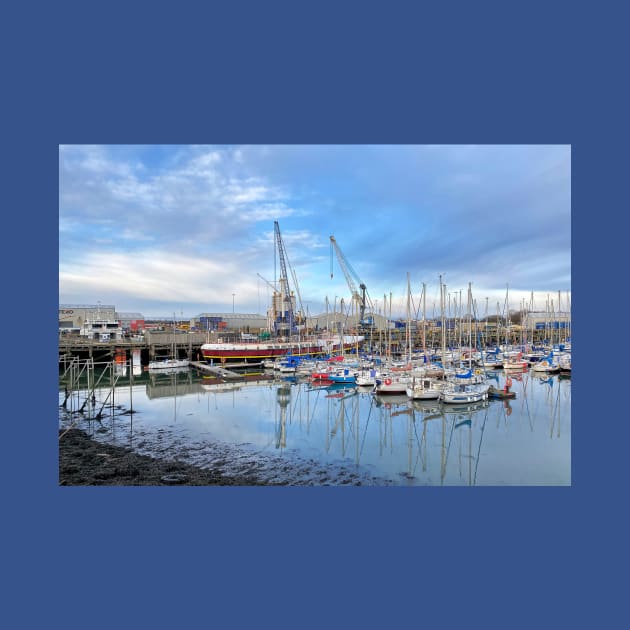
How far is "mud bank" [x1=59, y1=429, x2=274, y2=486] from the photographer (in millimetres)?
6320

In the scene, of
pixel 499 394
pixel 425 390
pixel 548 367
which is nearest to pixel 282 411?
pixel 425 390

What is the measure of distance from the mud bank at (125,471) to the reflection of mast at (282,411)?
2.20 metres

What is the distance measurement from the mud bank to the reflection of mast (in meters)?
2.20

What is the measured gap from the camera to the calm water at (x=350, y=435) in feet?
22.0

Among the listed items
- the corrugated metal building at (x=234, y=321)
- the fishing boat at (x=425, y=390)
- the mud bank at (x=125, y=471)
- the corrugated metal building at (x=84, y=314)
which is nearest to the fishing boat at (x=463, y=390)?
the fishing boat at (x=425, y=390)

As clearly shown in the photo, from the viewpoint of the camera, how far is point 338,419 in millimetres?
11117

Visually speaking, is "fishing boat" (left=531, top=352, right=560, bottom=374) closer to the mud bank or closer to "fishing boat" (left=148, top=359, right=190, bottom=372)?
the mud bank

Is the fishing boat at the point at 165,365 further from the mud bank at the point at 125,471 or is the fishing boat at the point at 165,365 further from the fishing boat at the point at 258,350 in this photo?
the mud bank at the point at 125,471

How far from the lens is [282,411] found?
40.9ft

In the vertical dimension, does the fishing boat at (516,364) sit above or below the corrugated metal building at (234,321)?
below

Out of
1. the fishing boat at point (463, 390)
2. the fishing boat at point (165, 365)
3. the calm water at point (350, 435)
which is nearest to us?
the calm water at point (350, 435)

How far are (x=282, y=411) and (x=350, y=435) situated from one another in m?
3.80

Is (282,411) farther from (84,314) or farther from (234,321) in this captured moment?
(234,321)

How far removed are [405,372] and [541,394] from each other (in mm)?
5838
